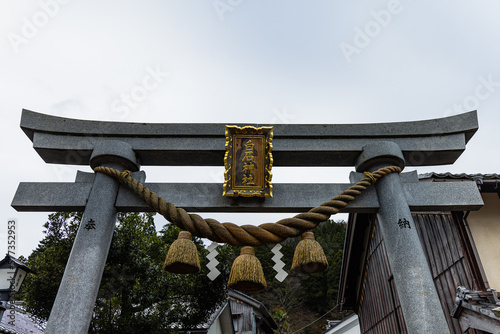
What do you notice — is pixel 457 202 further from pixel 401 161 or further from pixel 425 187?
pixel 401 161

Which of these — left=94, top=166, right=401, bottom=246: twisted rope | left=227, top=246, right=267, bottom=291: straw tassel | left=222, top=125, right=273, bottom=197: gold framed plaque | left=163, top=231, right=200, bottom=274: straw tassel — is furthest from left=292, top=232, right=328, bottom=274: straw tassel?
left=163, top=231, right=200, bottom=274: straw tassel

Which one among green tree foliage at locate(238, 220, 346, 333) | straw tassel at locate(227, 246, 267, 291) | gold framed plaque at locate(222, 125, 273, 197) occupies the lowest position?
straw tassel at locate(227, 246, 267, 291)

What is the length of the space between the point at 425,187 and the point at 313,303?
113 feet

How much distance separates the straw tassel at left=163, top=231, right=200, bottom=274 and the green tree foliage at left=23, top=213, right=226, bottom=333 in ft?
17.0

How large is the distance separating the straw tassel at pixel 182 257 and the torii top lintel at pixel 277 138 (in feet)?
4.71

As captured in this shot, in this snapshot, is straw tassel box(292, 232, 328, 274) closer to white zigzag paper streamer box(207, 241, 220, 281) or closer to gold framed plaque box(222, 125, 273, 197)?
gold framed plaque box(222, 125, 273, 197)

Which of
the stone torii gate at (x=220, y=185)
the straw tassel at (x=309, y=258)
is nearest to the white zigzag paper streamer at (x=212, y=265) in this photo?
the stone torii gate at (x=220, y=185)

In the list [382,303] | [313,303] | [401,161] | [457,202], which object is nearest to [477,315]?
[457,202]

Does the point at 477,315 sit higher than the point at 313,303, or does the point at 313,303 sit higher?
the point at 313,303

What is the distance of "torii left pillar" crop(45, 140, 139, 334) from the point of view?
3711mm

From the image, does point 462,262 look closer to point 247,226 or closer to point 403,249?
point 403,249

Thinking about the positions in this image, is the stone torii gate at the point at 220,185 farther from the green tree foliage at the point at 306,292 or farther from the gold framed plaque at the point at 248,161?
the green tree foliage at the point at 306,292

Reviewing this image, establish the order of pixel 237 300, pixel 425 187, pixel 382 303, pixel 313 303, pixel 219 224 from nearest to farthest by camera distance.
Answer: pixel 219 224 < pixel 425 187 < pixel 382 303 < pixel 237 300 < pixel 313 303

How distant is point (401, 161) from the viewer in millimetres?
4688
